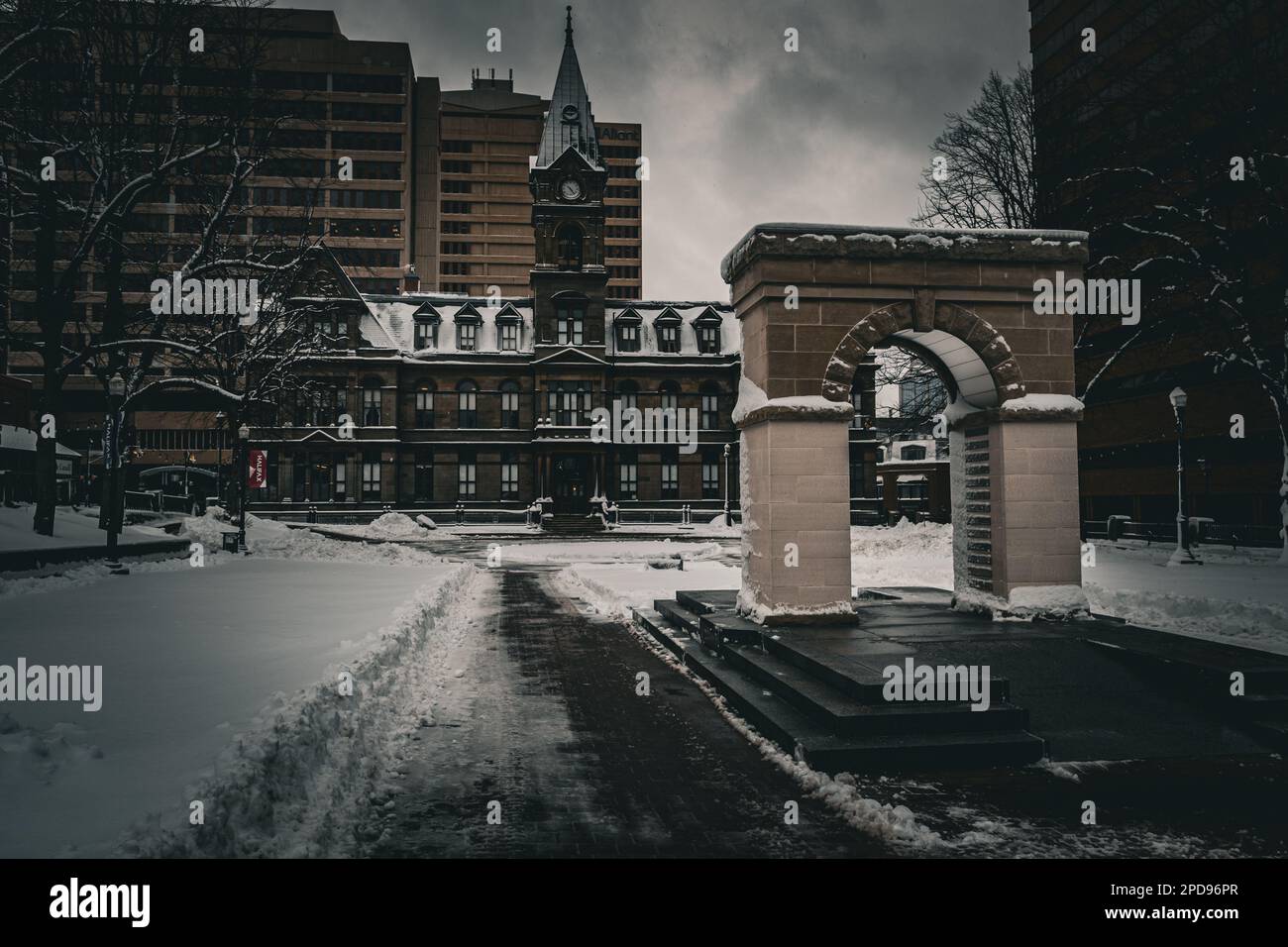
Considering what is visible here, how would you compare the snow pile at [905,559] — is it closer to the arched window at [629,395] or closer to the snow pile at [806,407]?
the snow pile at [806,407]

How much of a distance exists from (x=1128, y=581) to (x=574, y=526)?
3237 cm

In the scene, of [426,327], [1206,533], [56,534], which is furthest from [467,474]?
[1206,533]

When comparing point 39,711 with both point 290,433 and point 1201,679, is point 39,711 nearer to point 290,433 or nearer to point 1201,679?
point 1201,679

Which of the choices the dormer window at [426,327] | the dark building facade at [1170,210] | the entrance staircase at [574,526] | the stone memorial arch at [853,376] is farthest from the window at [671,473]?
the stone memorial arch at [853,376]

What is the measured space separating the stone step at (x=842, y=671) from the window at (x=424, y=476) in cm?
4434

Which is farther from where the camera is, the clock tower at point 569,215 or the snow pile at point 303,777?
the clock tower at point 569,215

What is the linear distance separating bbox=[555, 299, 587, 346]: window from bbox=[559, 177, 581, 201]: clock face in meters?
6.61

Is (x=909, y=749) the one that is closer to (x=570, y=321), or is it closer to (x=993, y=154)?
(x=993, y=154)

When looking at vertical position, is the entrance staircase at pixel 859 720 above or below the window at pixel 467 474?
below

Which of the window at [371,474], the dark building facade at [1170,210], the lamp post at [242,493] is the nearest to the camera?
the dark building facade at [1170,210]

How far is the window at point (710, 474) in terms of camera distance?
52.7 m

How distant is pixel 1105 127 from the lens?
78.4ft

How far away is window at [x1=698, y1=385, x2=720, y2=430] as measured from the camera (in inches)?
2090
